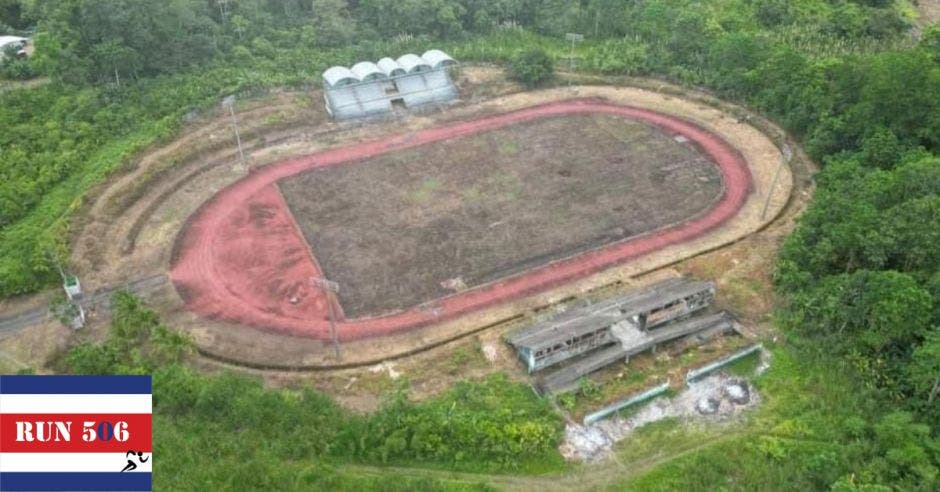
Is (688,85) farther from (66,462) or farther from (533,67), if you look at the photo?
(66,462)

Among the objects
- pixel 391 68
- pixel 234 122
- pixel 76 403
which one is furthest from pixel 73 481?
pixel 391 68

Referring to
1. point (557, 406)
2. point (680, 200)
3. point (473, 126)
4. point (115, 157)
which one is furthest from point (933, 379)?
point (115, 157)

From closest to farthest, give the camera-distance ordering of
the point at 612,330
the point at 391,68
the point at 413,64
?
the point at 612,330 < the point at 391,68 < the point at 413,64

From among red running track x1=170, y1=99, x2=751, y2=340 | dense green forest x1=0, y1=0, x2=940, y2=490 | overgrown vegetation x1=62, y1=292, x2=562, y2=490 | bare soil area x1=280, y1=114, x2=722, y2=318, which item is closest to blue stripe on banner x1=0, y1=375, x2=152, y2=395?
overgrown vegetation x1=62, y1=292, x2=562, y2=490

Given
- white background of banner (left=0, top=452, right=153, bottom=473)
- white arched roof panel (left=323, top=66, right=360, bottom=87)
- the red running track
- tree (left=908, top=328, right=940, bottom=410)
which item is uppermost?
white background of banner (left=0, top=452, right=153, bottom=473)

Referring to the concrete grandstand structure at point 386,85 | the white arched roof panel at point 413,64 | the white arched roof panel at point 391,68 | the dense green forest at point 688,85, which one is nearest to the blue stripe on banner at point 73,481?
the dense green forest at point 688,85

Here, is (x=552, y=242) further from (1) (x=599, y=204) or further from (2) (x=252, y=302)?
(2) (x=252, y=302)

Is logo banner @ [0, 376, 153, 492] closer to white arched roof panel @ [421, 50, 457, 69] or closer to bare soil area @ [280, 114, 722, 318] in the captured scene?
bare soil area @ [280, 114, 722, 318]
